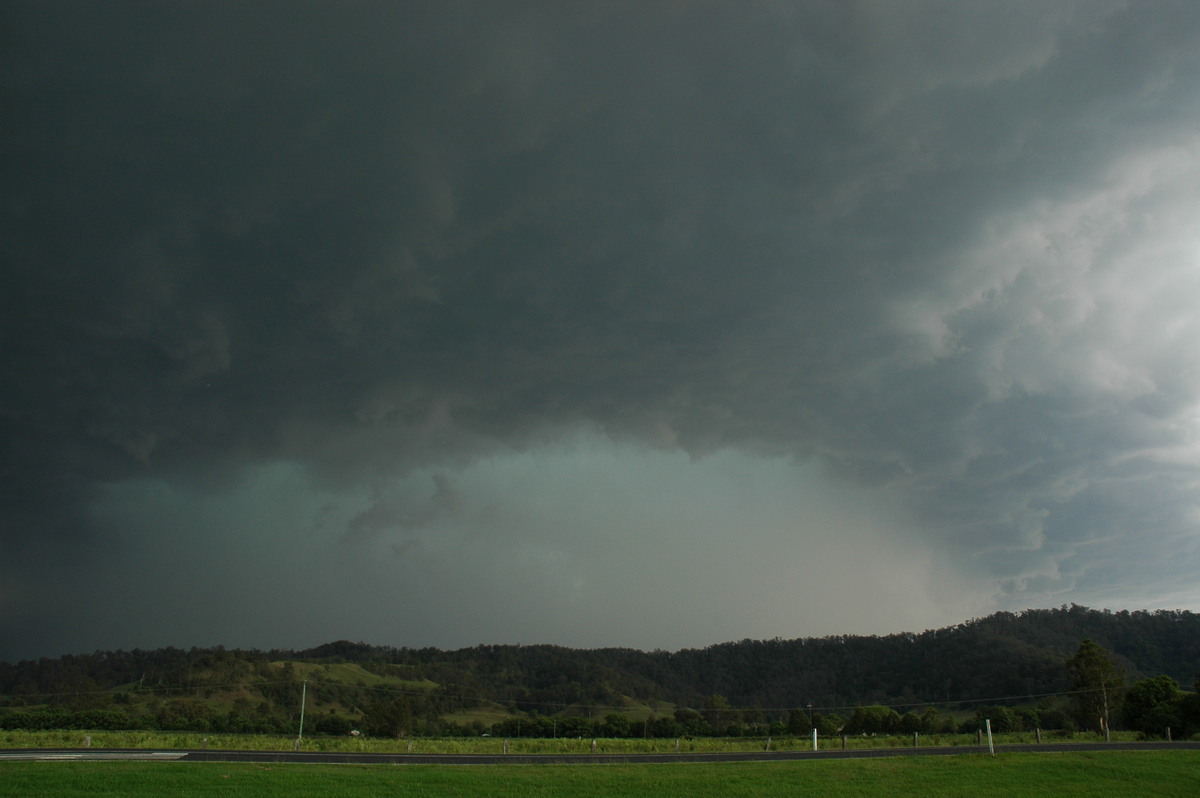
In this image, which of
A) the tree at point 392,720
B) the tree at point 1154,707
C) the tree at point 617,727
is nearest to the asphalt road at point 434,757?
the tree at point 1154,707

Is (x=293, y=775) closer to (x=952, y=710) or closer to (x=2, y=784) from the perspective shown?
(x=2, y=784)

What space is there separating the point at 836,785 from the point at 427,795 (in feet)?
57.3

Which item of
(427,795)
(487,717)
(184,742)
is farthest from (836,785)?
(487,717)

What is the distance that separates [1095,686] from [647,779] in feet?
226

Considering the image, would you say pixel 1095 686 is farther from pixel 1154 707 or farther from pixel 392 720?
pixel 392 720

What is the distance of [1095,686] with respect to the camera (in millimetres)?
76812

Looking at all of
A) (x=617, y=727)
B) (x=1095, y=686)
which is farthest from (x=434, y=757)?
(x=617, y=727)

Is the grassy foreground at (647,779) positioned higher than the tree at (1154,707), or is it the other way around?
the grassy foreground at (647,779)

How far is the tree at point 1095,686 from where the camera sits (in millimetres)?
76062

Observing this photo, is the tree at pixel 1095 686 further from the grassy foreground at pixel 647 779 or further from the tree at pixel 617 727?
the tree at pixel 617 727

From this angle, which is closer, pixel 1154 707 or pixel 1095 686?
pixel 1154 707

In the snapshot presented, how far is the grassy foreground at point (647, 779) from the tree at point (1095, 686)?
4340 cm

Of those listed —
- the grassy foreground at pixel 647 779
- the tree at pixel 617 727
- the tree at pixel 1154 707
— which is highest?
the grassy foreground at pixel 647 779

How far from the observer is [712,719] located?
175 metres
